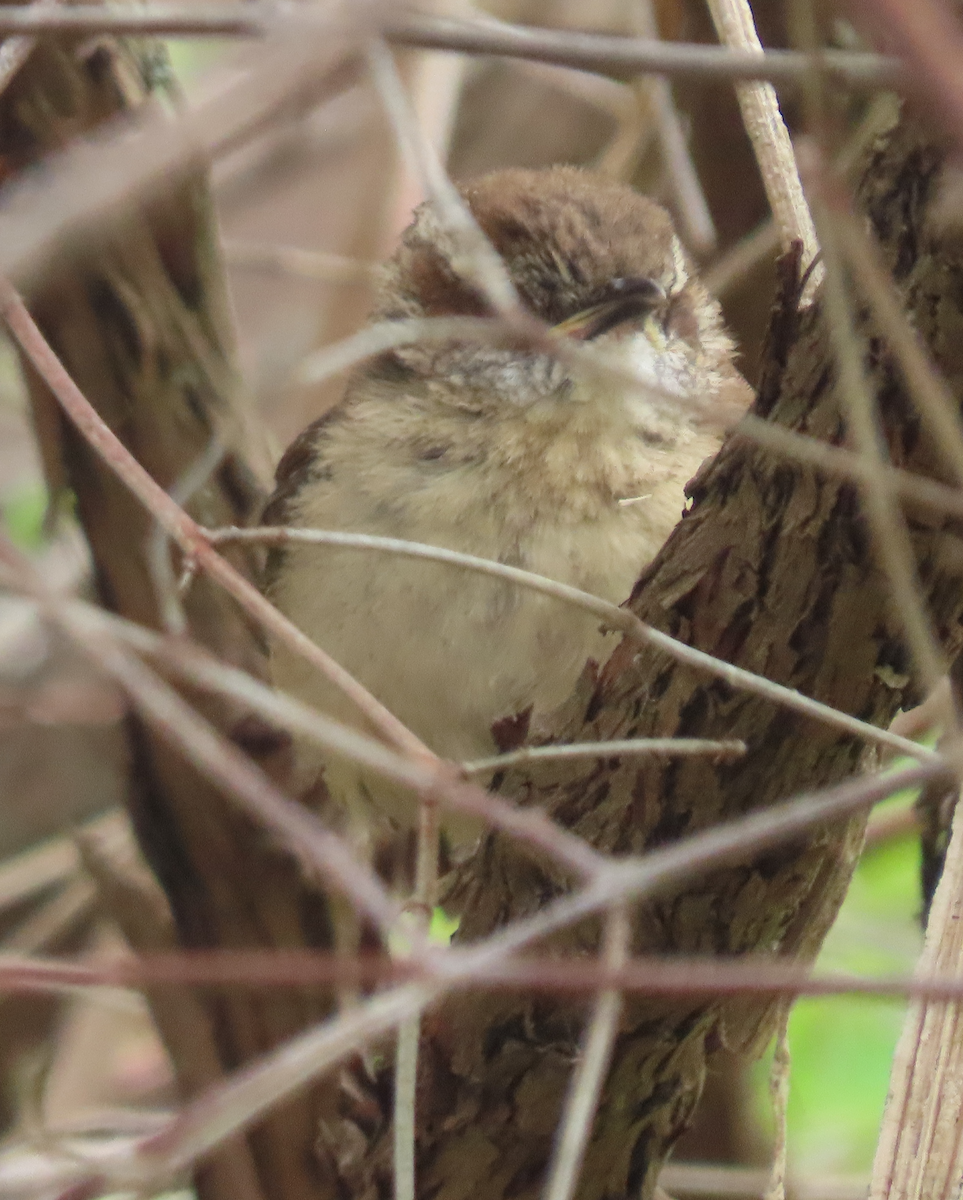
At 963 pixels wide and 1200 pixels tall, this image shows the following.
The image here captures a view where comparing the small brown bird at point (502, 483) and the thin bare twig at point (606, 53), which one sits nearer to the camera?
the thin bare twig at point (606, 53)

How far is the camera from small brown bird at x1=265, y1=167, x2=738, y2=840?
2762 millimetres

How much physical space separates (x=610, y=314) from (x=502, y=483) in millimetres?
409

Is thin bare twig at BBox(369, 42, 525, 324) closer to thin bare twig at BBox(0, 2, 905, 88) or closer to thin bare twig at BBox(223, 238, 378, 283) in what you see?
thin bare twig at BBox(0, 2, 905, 88)

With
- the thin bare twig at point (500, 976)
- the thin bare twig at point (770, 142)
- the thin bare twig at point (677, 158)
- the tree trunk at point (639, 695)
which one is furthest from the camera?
the thin bare twig at point (677, 158)

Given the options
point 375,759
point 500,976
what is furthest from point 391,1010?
point 375,759

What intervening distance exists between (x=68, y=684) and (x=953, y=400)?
3.47 m

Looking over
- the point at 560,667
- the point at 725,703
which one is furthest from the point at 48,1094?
the point at 725,703

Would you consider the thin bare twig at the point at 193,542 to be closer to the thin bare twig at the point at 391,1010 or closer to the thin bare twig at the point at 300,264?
the thin bare twig at the point at 391,1010

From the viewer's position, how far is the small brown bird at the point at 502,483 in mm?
2762

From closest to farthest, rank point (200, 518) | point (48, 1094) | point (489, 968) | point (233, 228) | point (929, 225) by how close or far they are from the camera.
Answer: point (489, 968) → point (929, 225) → point (200, 518) → point (48, 1094) → point (233, 228)

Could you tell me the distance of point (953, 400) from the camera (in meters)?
1.71

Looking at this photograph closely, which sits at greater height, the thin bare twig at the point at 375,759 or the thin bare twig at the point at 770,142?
the thin bare twig at the point at 770,142

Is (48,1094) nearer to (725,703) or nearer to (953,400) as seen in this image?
(725,703)

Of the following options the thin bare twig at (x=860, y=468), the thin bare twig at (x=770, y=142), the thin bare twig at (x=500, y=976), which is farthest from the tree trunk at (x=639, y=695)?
the thin bare twig at (x=500, y=976)
